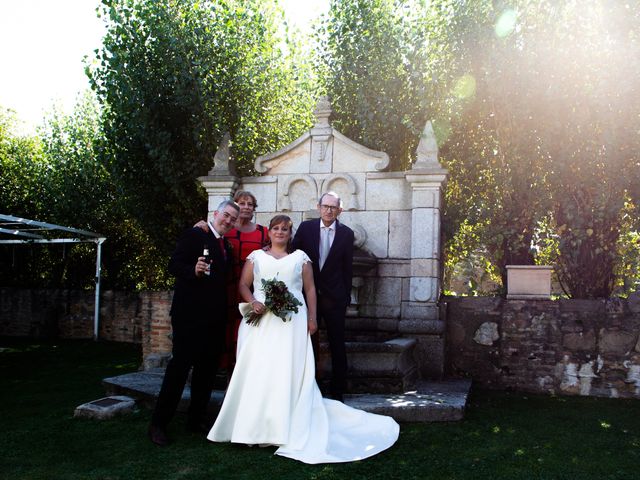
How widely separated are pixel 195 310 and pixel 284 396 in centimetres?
96

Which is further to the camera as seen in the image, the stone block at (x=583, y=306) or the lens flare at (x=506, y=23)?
the lens flare at (x=506, y=23)

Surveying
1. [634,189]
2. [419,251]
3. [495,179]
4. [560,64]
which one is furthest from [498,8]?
[419,251]

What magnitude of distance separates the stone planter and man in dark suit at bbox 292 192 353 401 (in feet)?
9.65

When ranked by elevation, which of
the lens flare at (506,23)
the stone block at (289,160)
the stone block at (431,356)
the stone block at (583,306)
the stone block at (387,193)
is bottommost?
the stone block at (431,356)

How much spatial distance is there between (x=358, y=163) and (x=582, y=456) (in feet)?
14.9

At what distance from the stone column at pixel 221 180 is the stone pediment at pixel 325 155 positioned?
0.56 m

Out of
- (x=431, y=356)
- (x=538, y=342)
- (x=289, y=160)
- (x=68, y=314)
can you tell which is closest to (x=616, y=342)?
(x=538, y=342)

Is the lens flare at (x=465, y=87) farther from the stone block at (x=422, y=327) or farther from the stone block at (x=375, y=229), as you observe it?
the stone block at (x=422, y=327)

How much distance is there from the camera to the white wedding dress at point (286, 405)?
4.42 meters

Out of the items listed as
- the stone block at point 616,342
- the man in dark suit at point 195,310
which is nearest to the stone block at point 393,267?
the stone block at point 616,342

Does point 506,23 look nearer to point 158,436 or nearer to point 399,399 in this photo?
point 399,399

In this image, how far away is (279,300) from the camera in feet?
15.2

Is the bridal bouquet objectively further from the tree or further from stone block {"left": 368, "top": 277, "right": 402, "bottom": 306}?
the tree

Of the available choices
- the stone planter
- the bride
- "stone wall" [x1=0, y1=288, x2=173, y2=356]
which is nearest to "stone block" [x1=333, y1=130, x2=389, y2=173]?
the stone planter
